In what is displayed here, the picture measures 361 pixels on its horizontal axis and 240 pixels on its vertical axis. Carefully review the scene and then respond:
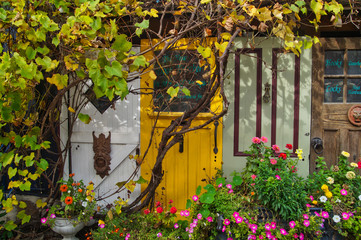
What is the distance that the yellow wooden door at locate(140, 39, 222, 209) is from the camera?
13.5 feet

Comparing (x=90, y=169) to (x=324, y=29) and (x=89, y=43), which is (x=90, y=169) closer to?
(x=89, y=43)

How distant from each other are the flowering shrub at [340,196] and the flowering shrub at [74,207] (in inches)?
93.8

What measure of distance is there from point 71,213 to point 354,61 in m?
3.71

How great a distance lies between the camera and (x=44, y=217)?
4.08 m

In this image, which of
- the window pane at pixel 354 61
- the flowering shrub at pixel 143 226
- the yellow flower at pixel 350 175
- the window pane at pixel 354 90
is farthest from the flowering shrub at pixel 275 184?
the window pane at pixel 354 61

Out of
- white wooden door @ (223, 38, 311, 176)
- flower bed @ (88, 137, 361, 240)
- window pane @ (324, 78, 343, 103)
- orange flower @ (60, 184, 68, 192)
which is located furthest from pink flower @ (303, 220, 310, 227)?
orange flower @ (60, 184, 68, 192)

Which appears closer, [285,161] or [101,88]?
[101,88]

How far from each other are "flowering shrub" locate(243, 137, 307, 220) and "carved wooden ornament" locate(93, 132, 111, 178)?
1.77 meters

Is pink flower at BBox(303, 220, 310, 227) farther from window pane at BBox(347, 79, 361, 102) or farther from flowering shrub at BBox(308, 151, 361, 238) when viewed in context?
window pane at BBox(347, 79, 361, 102)

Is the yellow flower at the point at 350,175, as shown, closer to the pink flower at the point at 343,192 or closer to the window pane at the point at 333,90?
the pink flower at the point at 343,192

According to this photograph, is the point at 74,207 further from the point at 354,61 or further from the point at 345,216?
the point at 354,61

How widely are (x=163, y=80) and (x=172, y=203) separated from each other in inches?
60.8

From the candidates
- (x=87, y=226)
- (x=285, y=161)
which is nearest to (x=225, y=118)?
(x=285, y=161)

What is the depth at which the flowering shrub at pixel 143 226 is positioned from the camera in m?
3.57
